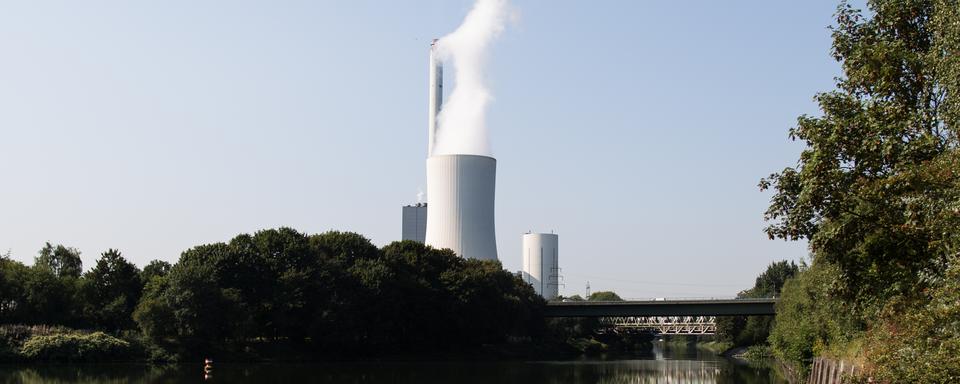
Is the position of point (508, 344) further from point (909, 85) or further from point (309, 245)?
point (909, 85)

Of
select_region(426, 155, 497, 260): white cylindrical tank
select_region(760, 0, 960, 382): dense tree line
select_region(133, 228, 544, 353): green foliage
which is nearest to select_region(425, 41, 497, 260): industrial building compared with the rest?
select_region(426, 155, 497, 260): white cylindrical tank

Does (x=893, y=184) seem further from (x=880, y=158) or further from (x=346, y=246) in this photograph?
(x=346, y=246)

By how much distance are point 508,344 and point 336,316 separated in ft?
66.9

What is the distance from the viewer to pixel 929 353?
13328 millimetres

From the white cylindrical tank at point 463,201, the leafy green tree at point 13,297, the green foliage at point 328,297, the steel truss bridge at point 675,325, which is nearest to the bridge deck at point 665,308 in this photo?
the green foliage at point 328,297

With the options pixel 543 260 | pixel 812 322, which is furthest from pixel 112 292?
pixel 543 260

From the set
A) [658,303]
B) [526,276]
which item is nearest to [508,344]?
[658,303]

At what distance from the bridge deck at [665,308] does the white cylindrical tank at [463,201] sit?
10926 millimetres

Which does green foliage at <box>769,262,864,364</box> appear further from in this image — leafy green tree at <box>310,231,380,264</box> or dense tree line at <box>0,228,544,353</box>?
leafy green tree at <box>310,231,380,264</box>

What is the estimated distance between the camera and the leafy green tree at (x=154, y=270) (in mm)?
58256

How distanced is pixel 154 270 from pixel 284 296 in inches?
480

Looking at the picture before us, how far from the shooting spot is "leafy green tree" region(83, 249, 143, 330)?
Answer: 5462 centimetres

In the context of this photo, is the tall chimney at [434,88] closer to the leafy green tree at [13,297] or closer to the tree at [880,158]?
the leafy green tree at [13,297]

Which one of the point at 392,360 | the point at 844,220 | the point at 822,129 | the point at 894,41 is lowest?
the point at 392,360
